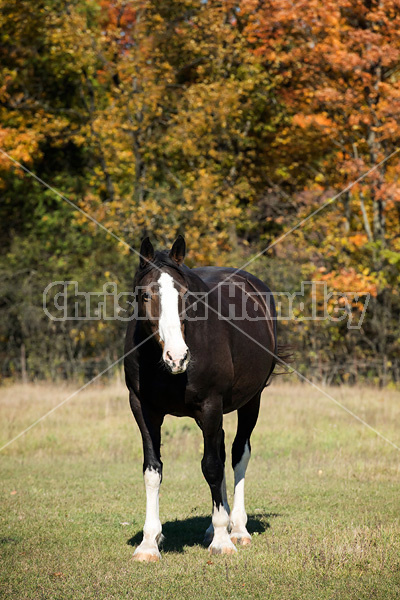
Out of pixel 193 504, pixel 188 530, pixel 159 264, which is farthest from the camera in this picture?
pixel 193 504

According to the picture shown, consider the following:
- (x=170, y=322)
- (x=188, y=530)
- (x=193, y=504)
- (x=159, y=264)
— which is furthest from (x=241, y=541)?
(x=159, y=264)

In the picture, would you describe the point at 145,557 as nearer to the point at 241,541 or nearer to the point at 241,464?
the point at 241,541

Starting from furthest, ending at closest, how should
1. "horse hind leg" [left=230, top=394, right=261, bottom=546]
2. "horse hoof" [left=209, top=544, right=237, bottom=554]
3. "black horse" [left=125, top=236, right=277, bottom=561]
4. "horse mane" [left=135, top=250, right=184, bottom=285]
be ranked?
1. "horse hind leg" [left=230, top=394, right=261, bottom=546]
2. "horse hoof" [left=209, top=544, right=237, bottom=554]
3. "horse mane" [left=135, top=250, right=184, bottom=285]
4. "black horse" [left=125, top=236, right=277, bottom=561]

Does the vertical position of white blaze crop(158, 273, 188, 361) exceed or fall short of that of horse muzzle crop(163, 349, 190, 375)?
it exceeds it

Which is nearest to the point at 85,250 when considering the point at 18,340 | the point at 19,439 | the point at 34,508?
the point at 18,340

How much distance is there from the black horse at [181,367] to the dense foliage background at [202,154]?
1068 cm

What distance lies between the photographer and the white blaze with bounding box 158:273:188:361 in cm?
482

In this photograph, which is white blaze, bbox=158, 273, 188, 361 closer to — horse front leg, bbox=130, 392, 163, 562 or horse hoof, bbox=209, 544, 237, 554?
horse front leg, bbox=130, 392, 163, 562

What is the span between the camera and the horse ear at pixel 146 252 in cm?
535

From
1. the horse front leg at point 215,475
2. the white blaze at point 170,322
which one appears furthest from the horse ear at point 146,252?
the horse front leg at point 215,475

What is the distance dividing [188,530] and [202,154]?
660 inches

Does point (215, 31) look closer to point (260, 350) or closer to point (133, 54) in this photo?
point (133, 54)

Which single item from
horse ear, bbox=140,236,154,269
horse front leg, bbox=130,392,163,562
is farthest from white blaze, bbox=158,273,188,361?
horse front leg, bbox=130,392,163,562

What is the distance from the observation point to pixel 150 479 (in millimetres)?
5527
